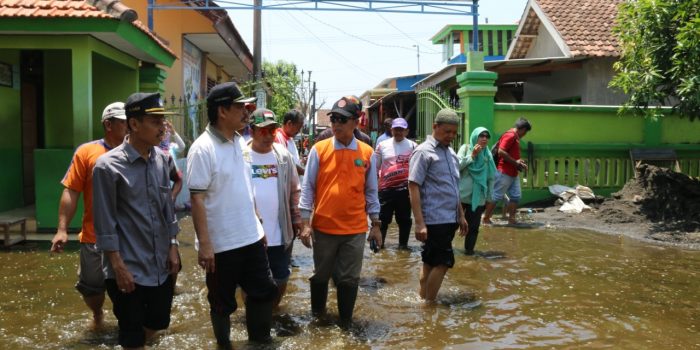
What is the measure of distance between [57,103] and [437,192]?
25.6ft

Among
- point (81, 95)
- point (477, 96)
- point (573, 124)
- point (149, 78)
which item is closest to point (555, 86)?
point (573, 124)

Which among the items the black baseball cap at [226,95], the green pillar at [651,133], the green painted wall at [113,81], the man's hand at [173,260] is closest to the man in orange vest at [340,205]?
the black baseball cap at [226,95]

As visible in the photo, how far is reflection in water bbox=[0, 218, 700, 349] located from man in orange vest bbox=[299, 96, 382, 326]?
437mm

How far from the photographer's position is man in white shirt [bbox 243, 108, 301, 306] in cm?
487

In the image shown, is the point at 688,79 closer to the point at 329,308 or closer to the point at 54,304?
the point at 329,308

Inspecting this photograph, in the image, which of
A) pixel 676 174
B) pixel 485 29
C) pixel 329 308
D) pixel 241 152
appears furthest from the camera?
pixel 485 29

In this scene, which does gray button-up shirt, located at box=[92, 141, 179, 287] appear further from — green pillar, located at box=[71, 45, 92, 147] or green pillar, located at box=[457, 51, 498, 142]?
green pillar, located at box=[457, 51, 498, 142]

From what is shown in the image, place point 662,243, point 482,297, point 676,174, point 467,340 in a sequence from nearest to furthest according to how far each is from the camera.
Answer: point 467,340 < point 482,297 < point 662,243 < point 676,174

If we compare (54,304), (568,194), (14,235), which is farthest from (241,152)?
(568,194)

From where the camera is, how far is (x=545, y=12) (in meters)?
17.1

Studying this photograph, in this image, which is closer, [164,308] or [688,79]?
[164,308]

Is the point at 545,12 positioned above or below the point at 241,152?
above

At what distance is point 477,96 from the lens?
479 inches

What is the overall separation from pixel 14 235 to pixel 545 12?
1379cm
